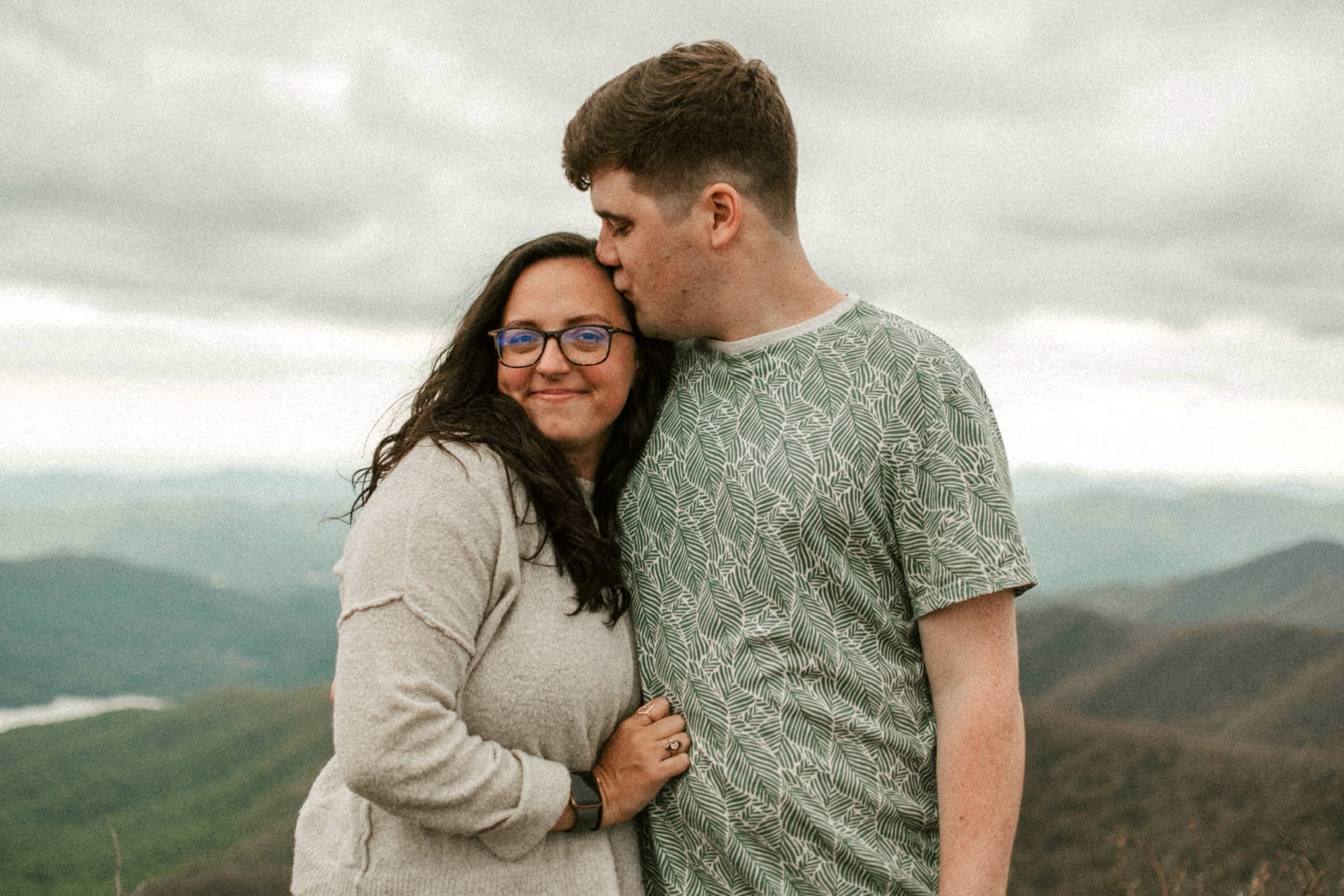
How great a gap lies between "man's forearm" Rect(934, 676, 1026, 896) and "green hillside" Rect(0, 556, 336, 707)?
192ft

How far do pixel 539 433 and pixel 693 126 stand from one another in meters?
0.96

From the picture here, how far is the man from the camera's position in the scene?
2.67 m

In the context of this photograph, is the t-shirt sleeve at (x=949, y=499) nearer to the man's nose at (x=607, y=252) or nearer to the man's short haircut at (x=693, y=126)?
the man's short haircut at (x=693, y=126)

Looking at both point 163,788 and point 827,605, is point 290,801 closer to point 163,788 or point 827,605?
point 163,788

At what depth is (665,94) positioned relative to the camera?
2.83 metres

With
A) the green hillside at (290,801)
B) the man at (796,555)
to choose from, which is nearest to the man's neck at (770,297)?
the man at (796,555)

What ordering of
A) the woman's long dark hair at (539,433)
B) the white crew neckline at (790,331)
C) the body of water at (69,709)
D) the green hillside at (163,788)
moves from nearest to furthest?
the woman's long dark hair at (539,433) → the white crew neckline at (790,331) → the green hillside at (163,788) → the body of water at (69,709)

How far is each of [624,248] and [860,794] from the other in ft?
5.41

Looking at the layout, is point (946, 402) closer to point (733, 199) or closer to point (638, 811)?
point (733, 199)

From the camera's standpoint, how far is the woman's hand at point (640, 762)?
2734mm

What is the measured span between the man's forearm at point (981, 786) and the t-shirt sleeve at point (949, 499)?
281 mm

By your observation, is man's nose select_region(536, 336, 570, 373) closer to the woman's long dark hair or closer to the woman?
the woman

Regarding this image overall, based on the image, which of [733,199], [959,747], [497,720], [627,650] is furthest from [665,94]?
[959,747]

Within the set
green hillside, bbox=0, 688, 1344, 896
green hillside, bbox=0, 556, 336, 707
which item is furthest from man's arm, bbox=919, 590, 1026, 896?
green hillside, bbox=0, 556, 336, 707
